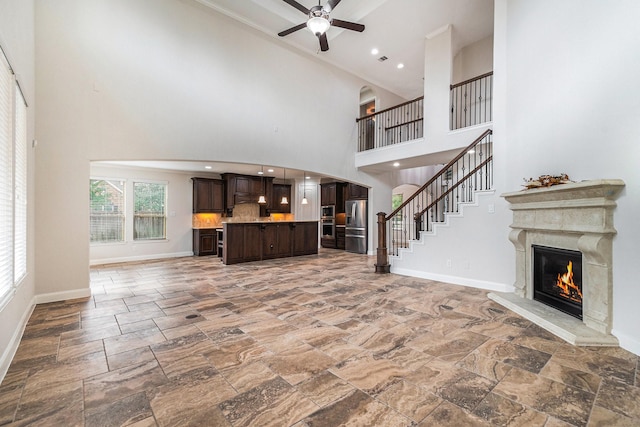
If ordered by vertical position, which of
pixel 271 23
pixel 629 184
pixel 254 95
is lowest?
pixel 629 184

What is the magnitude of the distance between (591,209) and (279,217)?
360 inches

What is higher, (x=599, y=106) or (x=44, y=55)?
(x=44, y=55)

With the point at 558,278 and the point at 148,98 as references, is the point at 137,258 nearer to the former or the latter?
the point at 148,98

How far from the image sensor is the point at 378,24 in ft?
20.9

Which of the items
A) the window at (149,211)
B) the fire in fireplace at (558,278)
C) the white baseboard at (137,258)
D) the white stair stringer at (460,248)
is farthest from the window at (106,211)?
the fire in fireplace at (558,278)

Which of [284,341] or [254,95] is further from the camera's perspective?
[254,95]

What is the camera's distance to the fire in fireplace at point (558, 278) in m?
3.14

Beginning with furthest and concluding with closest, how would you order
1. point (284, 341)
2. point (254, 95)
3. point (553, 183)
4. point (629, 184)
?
point (254, 95)
point (553, 183)
point (284, 341)
point (629, 184)

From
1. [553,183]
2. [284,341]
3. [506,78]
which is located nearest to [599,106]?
[553,183]

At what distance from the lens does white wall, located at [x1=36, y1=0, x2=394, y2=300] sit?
406 centimetres

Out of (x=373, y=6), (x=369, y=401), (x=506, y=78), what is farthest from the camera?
(x=373, y=6)

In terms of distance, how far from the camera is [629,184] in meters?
2.53

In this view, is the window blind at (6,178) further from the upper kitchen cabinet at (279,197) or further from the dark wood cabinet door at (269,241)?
the upper kitchen cabinet at (279,197)

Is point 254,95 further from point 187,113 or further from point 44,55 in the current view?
point 44,55
